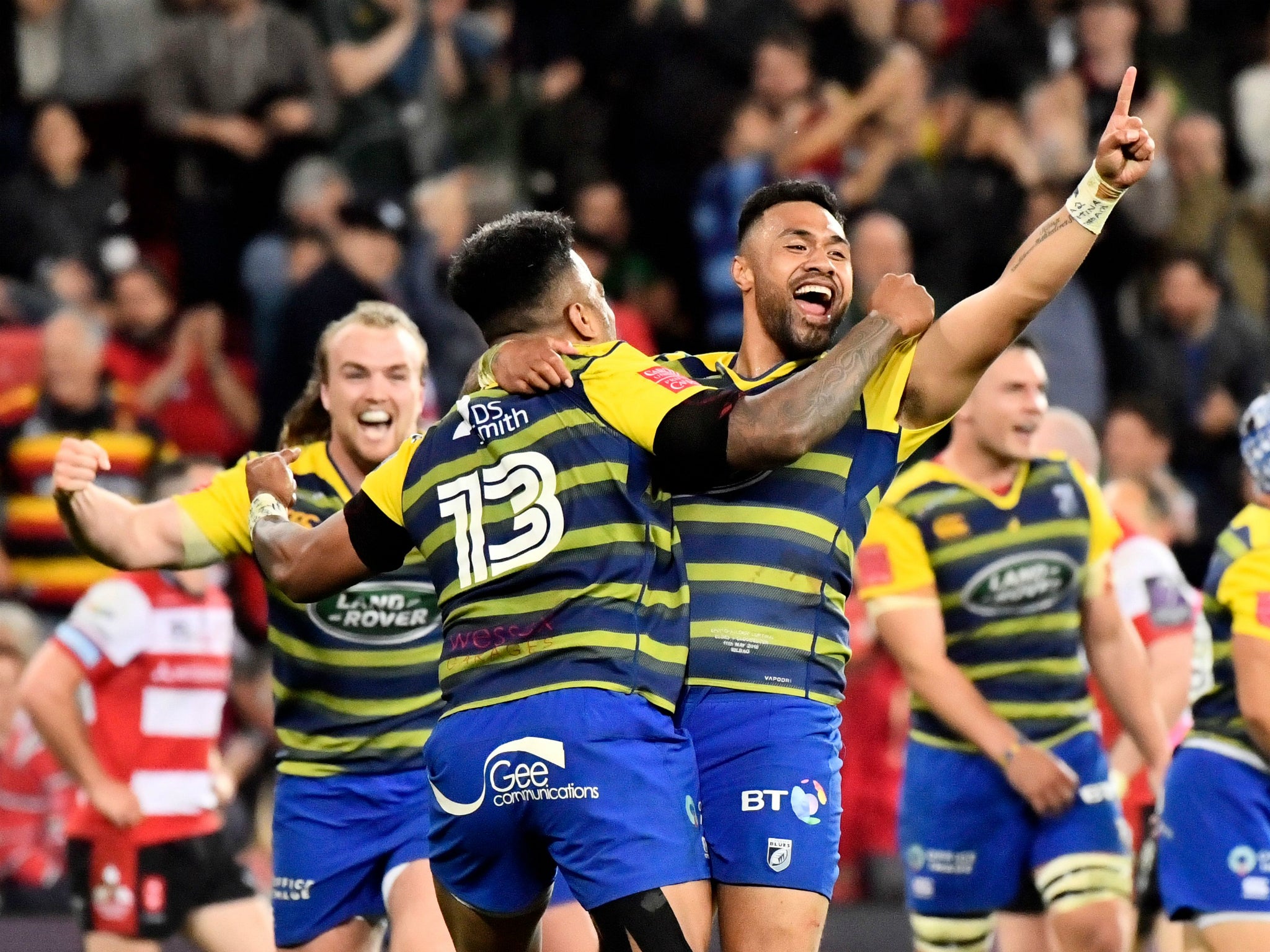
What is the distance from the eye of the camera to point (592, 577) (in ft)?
14.5

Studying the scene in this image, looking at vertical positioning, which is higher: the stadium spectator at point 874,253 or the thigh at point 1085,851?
the stadium spectator at point 874,253

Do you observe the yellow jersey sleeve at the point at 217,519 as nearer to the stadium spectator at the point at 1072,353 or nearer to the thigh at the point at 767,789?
the thigh at the point at 767,789

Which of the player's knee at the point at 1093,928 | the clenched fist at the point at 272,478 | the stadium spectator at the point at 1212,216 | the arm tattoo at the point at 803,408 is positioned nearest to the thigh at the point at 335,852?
the clenched fist at the point at 272,478

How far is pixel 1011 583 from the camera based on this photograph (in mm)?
6922

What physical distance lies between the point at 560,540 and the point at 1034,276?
1377mm

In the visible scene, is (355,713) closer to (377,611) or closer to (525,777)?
(377,611)

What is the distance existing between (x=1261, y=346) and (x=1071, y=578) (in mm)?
5597

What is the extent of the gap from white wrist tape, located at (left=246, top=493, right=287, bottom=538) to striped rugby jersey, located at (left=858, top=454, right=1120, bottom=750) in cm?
249

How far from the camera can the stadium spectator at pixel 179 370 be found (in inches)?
445

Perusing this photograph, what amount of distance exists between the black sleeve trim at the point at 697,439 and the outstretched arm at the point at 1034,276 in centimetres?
71

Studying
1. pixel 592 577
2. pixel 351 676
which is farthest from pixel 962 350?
pixel 351 676

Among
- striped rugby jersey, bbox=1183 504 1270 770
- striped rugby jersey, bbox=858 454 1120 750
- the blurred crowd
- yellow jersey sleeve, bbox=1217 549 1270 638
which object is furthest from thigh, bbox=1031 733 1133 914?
the blurred crowd

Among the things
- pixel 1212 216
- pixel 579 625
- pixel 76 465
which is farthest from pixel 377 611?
pixel 1212 216

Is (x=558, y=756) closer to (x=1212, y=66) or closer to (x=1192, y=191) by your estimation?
(x=1192, y=191)
